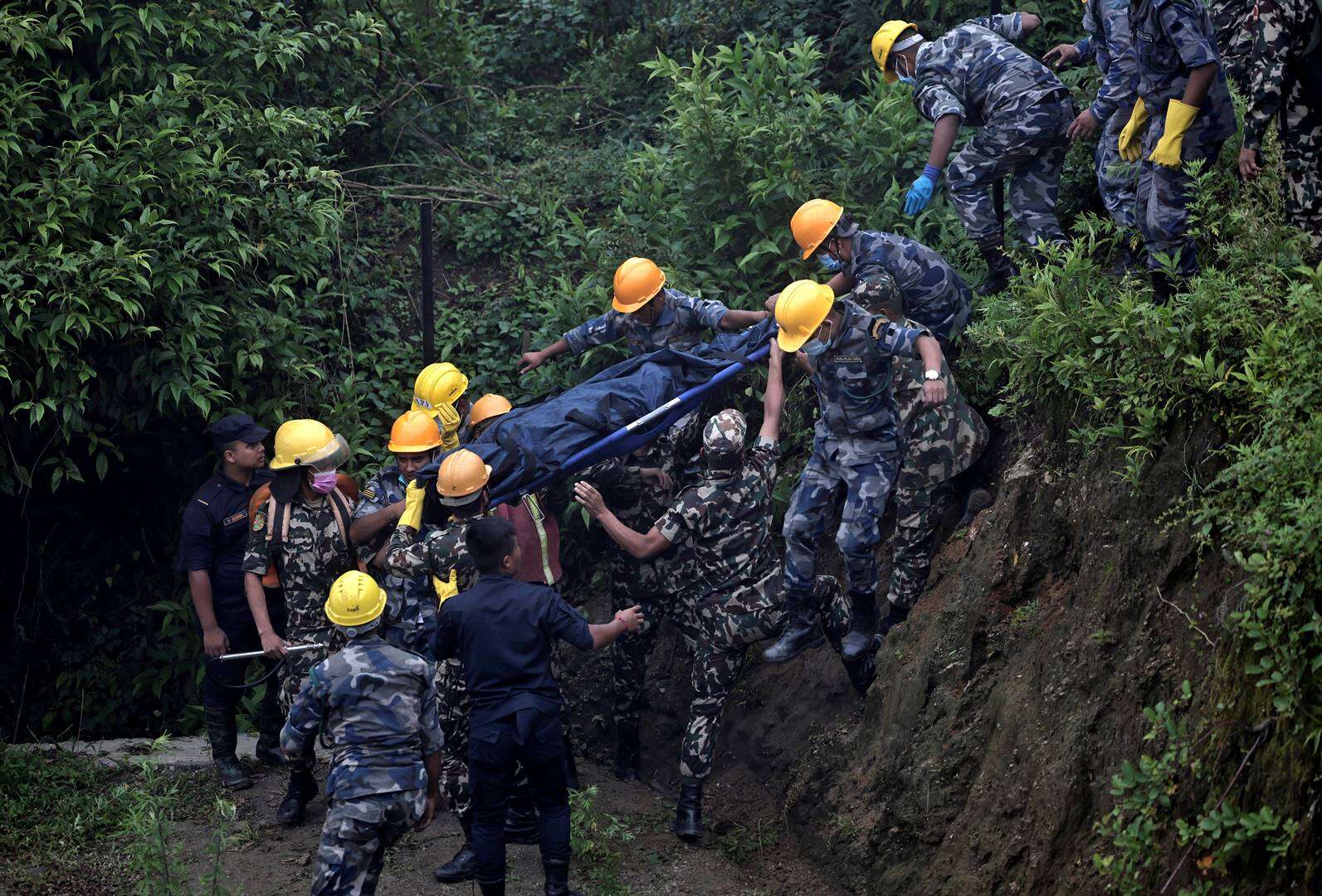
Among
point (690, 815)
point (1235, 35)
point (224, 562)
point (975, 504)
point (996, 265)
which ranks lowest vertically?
point (690, 815)

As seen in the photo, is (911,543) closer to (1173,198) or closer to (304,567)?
(1173,198)

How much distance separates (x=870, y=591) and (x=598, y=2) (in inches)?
310

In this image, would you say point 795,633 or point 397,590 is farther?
point 397,590

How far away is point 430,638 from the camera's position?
577 centimetres

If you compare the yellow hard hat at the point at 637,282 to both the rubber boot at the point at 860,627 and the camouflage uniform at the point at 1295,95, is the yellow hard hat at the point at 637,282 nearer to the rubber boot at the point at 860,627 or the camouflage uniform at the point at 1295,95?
the rubber boot at the point at 860,627

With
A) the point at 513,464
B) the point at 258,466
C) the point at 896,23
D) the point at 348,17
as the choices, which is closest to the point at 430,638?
the point at 513,464

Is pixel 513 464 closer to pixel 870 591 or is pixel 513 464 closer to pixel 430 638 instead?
pixel 430 638

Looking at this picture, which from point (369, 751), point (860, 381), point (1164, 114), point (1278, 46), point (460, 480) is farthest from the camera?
point (860, 381)

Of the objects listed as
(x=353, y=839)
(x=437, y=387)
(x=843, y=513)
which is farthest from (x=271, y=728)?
(x=843, y=513)

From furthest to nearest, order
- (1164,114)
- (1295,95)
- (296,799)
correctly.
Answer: (296,799)
(1164,114)
(1295,95)

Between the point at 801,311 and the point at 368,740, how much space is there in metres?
3.04

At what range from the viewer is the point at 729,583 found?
6.57 m

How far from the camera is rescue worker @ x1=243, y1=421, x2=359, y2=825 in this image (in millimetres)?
6852

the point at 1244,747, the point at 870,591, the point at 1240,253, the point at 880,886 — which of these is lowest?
the point at 880,886
